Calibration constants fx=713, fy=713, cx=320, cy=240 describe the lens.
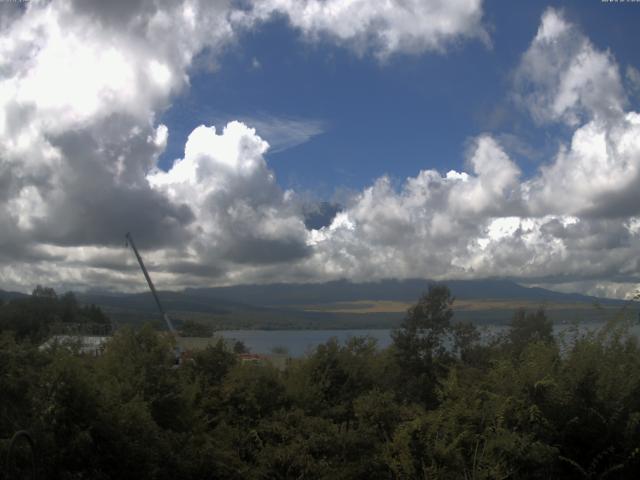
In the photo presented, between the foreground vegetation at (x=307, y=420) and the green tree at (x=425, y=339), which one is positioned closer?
the foreground vegetation at (x=307, y=420)

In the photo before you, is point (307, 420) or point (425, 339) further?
point (425, 339)

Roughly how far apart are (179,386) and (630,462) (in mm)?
9345

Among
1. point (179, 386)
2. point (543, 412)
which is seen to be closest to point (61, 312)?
point (179, 386)

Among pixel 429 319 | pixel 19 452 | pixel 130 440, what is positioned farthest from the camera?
pixel 429 319

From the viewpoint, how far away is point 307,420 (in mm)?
→ 15242

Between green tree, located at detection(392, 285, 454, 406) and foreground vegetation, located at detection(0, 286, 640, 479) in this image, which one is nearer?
foreground vegetation, located at detection(0, 286, 640, 479)

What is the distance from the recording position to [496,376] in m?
15.6

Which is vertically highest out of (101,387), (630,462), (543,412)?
(101,387)

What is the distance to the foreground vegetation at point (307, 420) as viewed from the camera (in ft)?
38.4

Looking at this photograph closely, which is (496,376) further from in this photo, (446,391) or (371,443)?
(371,443)

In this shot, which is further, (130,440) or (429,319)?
(429,319)

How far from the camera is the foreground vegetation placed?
11.7 meters

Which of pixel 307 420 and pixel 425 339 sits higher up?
pixel 425 339

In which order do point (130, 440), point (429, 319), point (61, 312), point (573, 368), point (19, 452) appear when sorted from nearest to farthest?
1. point (19, 452)
2. point (130, 440)
3. point (573, 368)
4. point (429, 319)
5. point (61, 312)
